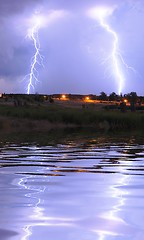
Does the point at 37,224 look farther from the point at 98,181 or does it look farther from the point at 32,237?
the point at 98,181

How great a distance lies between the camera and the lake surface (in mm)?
7477

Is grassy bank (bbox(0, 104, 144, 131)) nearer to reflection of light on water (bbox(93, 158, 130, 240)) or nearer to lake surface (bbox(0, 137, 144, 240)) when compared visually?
lake surface (bbox(0, 137, 144, 240))

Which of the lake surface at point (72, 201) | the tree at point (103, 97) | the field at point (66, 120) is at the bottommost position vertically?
the field at point (66, 120)

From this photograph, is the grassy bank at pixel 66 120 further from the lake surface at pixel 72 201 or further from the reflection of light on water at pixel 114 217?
the reflection of light on water at pixel 114 217

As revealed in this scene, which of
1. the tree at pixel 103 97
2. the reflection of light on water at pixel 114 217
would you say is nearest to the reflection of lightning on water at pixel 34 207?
the reflection of light on water at pixel 114 217

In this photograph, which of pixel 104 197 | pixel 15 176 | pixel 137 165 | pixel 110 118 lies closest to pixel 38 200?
pixel 104 197

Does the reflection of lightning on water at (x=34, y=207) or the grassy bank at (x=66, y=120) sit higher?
the reflection of lightning on water at (x=34, y=207)

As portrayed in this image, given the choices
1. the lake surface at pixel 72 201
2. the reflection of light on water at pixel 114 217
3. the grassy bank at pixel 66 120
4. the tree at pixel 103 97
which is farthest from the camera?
the tree at pixel 103 97

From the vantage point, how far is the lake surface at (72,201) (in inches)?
294

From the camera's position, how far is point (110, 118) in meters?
70.8

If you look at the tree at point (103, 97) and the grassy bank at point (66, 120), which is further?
the tree at point (103, 97)

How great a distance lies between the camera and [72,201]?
9953mm

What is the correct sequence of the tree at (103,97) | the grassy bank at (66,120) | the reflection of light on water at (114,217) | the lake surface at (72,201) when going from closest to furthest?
1. the reflection of light on water at (114,217)
2. the lake surface at (72,201)
3. the grassy bank at (66,120)
4. the tree at (103,97)

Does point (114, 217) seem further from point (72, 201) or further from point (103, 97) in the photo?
point (103, 97)
